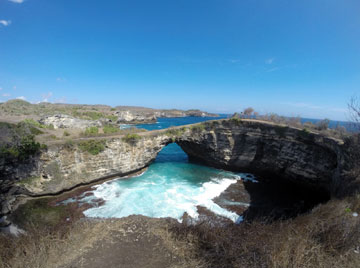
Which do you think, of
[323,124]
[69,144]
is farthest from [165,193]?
[323,124]

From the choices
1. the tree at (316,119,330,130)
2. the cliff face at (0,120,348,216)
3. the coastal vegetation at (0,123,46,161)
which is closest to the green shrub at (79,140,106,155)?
the cliff face at (0,120,348,216)

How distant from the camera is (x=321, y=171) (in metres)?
13.7

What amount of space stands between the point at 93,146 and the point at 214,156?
1463 cm

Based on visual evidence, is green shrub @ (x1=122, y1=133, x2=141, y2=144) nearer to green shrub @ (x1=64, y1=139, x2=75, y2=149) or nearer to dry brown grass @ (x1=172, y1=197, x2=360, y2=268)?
green shrub @ (x1=64, y1=139, x2=75, y2=149)

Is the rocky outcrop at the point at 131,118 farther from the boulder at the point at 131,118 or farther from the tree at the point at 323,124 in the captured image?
the tree at the point at 323,124

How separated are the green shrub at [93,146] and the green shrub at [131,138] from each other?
220cm

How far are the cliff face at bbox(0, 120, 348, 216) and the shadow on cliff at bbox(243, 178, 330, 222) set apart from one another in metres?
0.98

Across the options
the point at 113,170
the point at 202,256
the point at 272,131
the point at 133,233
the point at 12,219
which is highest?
the point at 272,131

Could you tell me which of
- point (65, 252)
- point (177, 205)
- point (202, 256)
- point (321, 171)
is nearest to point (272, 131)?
point (321, 171)

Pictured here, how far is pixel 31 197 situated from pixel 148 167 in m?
11.2

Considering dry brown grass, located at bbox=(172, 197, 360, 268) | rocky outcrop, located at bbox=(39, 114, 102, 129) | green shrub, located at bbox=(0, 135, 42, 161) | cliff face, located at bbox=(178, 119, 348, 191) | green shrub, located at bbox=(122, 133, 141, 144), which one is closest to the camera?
dry brown grass, located at bbox=(172, 197, 360, 268)

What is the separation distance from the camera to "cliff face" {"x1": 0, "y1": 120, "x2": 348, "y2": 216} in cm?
1239

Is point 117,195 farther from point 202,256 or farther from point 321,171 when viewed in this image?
point 321,171

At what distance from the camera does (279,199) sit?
1338 cm
